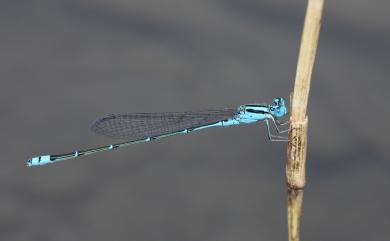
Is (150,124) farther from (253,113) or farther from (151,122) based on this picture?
(253,113)

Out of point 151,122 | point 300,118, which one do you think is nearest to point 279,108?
point 151,122

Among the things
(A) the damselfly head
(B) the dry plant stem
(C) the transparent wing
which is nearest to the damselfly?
(C) the transparent wing

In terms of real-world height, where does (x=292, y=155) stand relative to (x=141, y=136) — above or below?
below

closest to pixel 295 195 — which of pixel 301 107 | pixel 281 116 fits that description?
pixel 301 107

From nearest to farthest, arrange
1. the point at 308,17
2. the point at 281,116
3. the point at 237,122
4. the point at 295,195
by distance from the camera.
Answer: the point at 308,17
the point at 295,195
the point at 281,116
the point at 237,122

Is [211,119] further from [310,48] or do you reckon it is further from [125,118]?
[310,48]

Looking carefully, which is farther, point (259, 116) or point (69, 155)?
point (69, 155)
